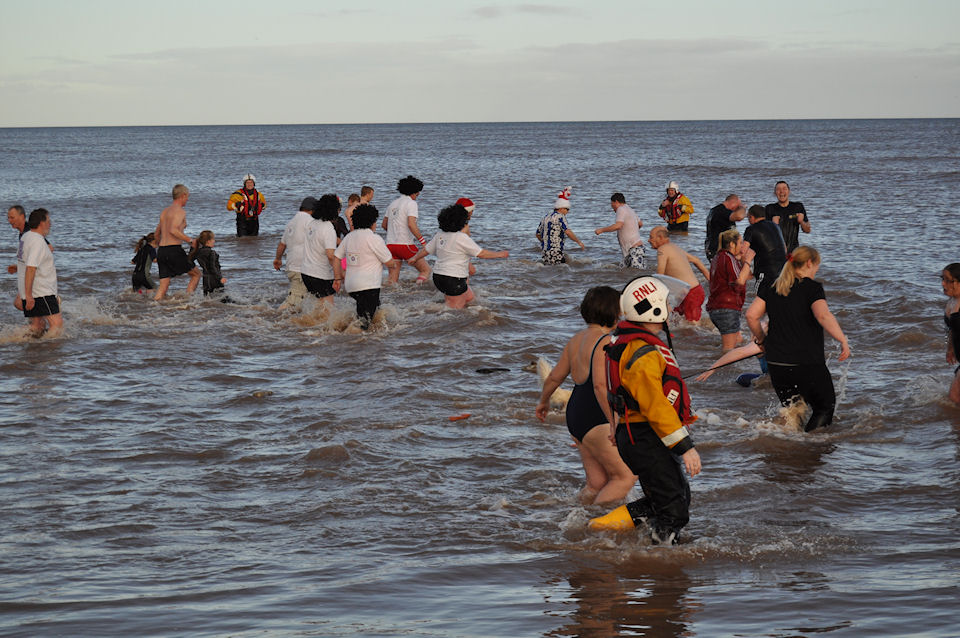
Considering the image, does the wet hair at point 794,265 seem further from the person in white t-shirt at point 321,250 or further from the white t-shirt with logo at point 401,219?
the white t-shirt with logo at point 401,219

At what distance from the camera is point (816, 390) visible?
26.5ft

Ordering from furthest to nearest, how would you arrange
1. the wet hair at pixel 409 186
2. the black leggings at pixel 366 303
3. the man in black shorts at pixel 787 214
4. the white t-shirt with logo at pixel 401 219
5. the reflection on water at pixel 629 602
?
the white t-shirt with logo at pixel 401 219, the wet hair at pixel 409 186, the man in black shorts at pixel 787 214, the black leggings at pixel 366 303, the reflection on water at pixel 629 602

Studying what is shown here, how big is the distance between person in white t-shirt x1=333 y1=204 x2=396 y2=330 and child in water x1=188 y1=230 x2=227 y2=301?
3.14 metres

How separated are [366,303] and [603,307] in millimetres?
6929

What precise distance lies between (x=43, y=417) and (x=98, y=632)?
4879mm

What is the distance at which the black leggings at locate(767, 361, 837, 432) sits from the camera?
26.1 feet

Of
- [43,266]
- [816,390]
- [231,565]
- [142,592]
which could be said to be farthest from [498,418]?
[43,266]

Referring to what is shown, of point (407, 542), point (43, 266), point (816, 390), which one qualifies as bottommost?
point (407, 542)

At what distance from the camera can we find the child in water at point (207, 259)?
14602 mm

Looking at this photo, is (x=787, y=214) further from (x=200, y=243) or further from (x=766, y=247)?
(x=200, y=243)

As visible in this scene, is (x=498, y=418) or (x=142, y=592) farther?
(x=498, y=418)

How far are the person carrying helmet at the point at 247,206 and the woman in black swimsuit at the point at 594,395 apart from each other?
17998 mm

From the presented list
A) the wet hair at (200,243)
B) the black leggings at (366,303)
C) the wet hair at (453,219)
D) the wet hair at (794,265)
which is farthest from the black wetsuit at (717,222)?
the wet hair at (200,243)

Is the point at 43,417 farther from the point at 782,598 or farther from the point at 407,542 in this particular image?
the point at 782,598
